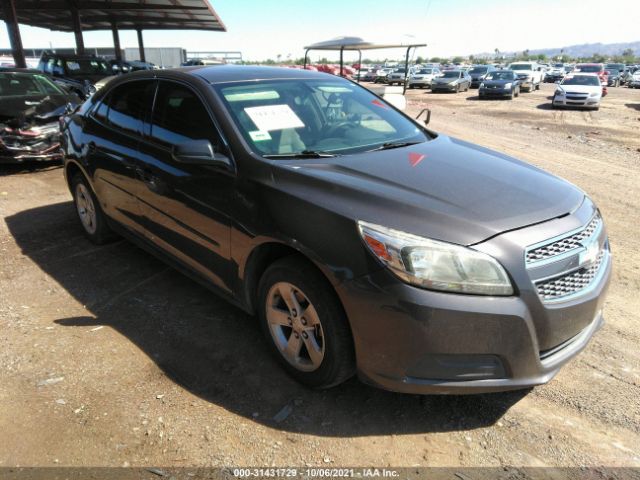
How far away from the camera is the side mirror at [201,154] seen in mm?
2824

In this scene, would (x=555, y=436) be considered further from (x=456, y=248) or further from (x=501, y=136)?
(x=501, y=136)

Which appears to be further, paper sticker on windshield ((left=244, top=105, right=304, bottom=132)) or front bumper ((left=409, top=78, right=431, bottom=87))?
front bumper ((left=409, top=78, right=431, bottom=87))

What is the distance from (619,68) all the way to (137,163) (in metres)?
55.5

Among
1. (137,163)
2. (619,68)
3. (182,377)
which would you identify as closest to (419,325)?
(182,377)

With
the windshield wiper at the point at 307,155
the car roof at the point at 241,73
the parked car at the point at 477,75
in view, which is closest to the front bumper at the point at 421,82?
the parked car at the point at 477,75

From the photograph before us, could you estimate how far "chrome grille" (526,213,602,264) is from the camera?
7.07ft

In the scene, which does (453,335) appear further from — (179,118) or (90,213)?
(90,213)

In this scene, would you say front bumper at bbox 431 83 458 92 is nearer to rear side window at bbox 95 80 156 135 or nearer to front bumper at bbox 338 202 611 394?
rear side window at bbox 95 80 156 135

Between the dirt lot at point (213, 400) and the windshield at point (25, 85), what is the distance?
5.52 metres

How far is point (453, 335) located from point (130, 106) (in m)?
3.19

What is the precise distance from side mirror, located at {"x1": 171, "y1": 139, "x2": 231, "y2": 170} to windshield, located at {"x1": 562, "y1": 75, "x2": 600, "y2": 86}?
21.6 metres

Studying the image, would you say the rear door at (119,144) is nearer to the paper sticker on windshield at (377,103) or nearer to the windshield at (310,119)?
the windshield at (310,119)

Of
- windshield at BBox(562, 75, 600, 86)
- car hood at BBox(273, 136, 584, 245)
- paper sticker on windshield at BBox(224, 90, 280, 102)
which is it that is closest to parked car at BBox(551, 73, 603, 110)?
windshield at BBox(562, 75, 600, 86)

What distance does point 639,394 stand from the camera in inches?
105
